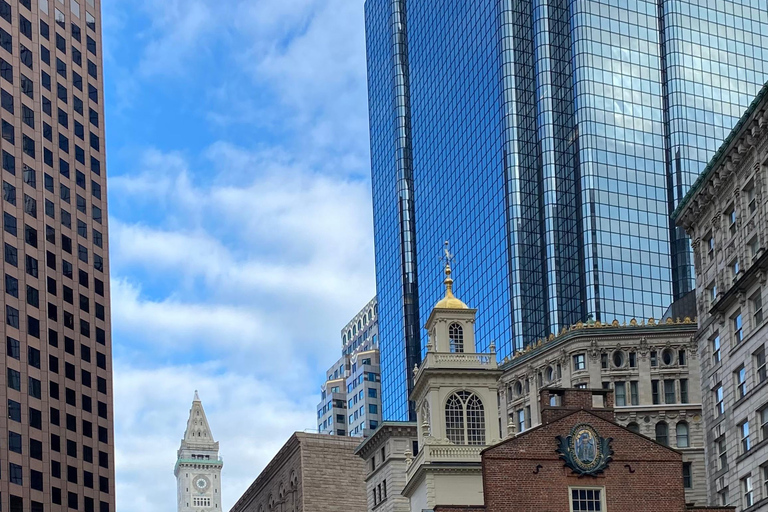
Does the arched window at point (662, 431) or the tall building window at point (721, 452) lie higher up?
the arched window at point (662, 431)

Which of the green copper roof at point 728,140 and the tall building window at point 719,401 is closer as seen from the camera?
the green copper roof at point 728,140

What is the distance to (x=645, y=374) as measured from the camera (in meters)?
127

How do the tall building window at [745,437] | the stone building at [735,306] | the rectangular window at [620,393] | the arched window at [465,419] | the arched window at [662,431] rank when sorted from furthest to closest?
1. the rectangular window at [620,393]
2. the arched window at [662,431]
3. the tall building window at [745,437]
4. the stone building at [735,306]
5. the arched window at [465,419]

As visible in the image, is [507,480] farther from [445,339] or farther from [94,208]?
[94,208]

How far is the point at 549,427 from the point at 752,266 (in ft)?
72.6

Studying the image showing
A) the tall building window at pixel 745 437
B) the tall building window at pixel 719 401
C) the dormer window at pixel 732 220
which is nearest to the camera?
the tall building window at pixel 745 437

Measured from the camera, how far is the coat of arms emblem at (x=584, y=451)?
66500mm

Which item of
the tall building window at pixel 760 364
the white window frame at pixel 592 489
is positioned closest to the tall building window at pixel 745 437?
the tall building window at pixel 760 364

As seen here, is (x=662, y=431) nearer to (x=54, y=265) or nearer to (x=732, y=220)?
(x=732, y=220)

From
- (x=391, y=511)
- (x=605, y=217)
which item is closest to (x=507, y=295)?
(x=605, y=217)

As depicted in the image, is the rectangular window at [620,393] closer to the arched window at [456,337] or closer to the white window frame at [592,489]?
the arched window at [456,337]

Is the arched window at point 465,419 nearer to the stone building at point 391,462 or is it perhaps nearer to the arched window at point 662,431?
the stone building at point 391,462

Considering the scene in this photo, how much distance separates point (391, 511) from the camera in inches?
4473

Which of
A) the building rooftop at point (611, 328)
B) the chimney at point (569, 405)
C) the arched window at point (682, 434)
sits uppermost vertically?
the building rooftop at point (611, 328)
